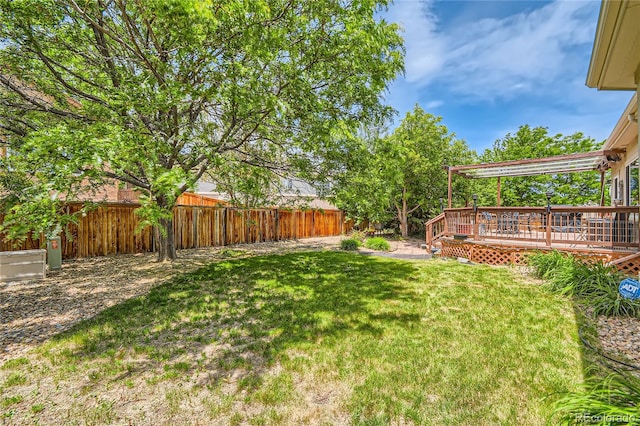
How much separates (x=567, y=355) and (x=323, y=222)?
1604cm

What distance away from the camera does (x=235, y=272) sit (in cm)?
776

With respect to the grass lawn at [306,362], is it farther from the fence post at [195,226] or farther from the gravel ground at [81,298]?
the fence post at [195,226]

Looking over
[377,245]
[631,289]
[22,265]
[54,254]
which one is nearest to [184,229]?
[54,254]

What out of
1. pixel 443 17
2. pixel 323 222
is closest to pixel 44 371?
pixel 443 17

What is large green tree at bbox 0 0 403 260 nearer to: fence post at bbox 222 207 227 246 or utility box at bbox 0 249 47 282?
utility box at bbox 0 249 47 282

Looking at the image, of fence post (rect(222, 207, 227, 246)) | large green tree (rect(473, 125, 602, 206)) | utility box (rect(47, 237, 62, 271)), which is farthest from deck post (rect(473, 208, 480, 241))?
utility box (rect(47, 237, 62, 271))

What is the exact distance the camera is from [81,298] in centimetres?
554

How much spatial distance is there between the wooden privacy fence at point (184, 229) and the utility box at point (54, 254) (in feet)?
1.09

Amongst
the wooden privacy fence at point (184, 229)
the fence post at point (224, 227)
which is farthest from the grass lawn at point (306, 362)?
the fence post at point (224, 227)

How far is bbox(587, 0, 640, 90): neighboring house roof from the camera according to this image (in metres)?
3.12

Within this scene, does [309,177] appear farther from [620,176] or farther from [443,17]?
[620,176]

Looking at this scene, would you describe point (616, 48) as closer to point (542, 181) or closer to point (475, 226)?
point (475, 226)

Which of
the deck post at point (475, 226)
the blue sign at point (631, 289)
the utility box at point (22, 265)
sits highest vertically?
the deck post at point (475, 226)

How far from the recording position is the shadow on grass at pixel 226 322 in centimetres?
336
